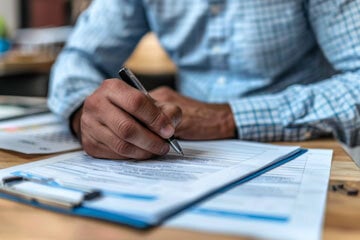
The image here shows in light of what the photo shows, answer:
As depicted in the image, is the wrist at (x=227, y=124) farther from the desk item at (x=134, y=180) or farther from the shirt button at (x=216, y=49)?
the shirt button at (x=216, y=49)

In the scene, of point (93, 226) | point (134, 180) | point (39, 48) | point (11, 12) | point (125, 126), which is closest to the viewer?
point (93, 226)

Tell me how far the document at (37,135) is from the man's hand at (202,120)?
0.16m

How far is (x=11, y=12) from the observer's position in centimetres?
373

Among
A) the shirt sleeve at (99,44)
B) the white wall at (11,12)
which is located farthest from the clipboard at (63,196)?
the white wall at (11,12)

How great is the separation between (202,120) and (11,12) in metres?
3.34

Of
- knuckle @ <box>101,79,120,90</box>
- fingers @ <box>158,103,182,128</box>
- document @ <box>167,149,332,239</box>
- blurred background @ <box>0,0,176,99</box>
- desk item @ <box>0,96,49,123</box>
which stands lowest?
blurred background @ <box>0,0,176,99</box>

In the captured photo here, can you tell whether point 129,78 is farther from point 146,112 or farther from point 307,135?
point 307,135

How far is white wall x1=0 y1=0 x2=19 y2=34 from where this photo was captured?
12.1ft

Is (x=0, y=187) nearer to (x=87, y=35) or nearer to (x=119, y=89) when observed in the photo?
(x=119, y=89)

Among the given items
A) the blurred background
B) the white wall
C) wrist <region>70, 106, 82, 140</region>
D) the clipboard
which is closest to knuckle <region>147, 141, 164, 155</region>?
the clipboard

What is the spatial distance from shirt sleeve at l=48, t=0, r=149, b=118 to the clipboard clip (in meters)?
0.42

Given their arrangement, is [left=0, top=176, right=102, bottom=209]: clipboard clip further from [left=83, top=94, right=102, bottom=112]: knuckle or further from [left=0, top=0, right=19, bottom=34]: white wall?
[left=0, top=0, right=19, bottom=34]: white wall

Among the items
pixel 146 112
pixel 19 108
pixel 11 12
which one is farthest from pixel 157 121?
pixel 11 12

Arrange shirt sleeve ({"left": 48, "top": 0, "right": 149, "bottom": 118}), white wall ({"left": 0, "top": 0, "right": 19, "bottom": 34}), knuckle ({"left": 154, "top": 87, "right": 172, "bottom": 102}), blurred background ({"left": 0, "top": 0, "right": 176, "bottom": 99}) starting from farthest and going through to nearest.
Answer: white wall ({"left": 0, "top": 0, "right": 19, "bottom": 34}) → blurred background ({"left": 0, "top": 0, "right": 176, "bottom": 99}) → shirt sleeve ({"left": 48, "top": 0, "right": 149, "bottom": 118}) → knuckle ({"left": 154, "top": 87, "right": 172, "bottom": 102})
